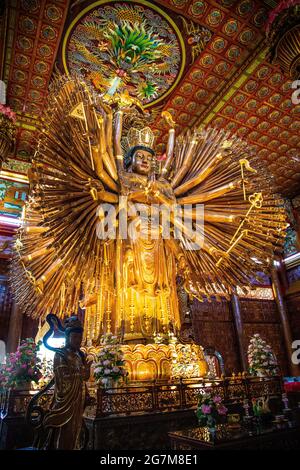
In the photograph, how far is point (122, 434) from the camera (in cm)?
223

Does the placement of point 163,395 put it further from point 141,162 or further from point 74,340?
point 141,162

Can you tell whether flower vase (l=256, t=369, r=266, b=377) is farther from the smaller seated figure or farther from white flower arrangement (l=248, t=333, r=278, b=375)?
the smaller seated figure

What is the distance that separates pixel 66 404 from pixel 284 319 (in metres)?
7.37

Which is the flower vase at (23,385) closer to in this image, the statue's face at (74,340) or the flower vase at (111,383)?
the flower vase at (111,383)

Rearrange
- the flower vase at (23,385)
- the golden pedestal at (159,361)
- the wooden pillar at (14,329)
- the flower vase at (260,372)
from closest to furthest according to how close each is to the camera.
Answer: the golden pedestal at (159,361) → the flower vase at (23,385) → the flower vase at (260,372) → the wooden pillar at (14,329)

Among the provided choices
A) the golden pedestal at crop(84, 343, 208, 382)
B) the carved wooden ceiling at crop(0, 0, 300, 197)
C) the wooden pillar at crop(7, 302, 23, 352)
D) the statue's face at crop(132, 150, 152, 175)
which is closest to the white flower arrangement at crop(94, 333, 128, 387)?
the golden pedestal at crop(84, 343, 208, 382)

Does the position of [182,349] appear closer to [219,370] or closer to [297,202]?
[219,370]

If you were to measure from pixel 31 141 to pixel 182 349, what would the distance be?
15.8 ft

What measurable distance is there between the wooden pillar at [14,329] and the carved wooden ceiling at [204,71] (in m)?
2.88

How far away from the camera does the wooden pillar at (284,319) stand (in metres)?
7.48

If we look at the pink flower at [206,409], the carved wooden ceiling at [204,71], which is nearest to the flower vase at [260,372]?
the pink flower at [206,409]

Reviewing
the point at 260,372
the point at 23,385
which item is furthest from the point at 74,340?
the point at 260,372

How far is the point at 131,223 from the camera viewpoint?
318 centimetres

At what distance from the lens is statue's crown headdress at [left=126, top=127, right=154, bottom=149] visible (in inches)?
150
